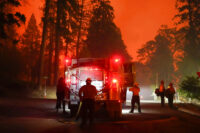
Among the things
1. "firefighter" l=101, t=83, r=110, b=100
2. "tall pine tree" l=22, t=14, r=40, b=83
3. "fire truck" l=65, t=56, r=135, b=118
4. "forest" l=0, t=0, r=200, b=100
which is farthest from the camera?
"tall pine tree" l=22, t=14, r=40, b=83

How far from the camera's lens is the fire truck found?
1327cm

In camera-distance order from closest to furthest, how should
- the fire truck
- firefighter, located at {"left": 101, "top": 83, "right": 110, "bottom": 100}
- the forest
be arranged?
the fire truck
firefighter, located at {"left": 101, "top": 83, "right": 110, "bottom": 100}
the forest

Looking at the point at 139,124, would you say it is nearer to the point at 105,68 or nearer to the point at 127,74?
the point at 105,68

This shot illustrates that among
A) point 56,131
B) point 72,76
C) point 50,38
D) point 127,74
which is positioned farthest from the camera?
point 50,38

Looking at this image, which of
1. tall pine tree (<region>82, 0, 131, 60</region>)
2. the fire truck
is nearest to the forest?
tall pine tree (<region>82, 0, 131, 60</region>)

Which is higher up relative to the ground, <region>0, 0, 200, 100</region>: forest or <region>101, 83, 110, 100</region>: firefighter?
<region>0, 0, 200, 100</region>: forest

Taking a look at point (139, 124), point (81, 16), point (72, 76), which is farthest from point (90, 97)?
point (81, 16)

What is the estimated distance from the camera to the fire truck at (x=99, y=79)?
43.5 ft

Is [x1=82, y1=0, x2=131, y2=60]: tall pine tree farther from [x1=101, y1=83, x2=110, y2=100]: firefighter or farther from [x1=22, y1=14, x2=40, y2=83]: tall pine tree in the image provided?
[x1=101, y1=83, x2=110, y2=100]: firefighter

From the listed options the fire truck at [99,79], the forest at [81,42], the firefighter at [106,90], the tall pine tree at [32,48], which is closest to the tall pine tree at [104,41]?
the forest at [81,42]

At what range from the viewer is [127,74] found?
21828 mm

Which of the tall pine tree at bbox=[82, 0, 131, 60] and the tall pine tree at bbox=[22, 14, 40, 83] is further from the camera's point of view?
the tall pine tree at bbox=[22, 14, 40, 83]

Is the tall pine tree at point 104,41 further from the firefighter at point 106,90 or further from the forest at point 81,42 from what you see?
the firefighter at point 106,90

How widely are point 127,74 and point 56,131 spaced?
1300 centimetres
